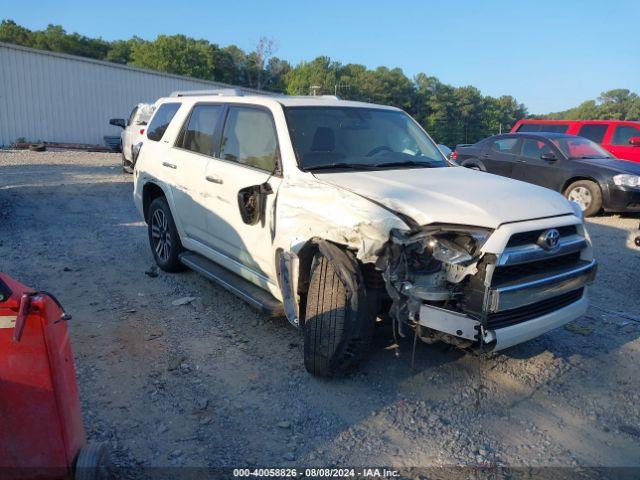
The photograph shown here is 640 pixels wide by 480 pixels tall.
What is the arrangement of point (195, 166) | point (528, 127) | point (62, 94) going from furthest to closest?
1. point (62, 94)
2. point (528, 127)
3. point (195, 166)

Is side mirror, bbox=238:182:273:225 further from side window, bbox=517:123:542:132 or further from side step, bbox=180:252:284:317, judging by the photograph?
side window, bbox=517:123:542:132

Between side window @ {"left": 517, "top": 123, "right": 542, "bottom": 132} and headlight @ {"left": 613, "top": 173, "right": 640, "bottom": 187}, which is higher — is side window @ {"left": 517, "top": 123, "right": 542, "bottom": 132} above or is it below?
above

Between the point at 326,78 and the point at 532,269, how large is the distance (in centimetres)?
5957

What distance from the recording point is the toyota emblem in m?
3.35

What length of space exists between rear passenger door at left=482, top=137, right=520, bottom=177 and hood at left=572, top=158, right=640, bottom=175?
1.34 meters

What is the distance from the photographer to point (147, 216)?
6234 mm

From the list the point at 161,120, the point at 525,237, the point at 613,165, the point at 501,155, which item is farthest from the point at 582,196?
the point at 161,120

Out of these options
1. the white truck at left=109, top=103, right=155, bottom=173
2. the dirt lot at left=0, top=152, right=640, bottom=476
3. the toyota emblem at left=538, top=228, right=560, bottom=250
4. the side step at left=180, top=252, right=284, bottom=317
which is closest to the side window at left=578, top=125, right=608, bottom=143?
the dirt lot at left=0, top=152, right=640, bottom=476

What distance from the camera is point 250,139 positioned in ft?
14.9

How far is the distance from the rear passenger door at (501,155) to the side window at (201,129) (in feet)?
25.0

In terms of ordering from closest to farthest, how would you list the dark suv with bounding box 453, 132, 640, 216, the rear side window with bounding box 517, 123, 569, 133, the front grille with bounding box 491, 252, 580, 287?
the front grille with bounding box 491, 252, 580, 287, the dark suv with bounding box 453, 132, 640, 216, the rear side window with bounding box 517, 123, 569, 133

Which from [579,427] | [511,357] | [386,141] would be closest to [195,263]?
[386,141]

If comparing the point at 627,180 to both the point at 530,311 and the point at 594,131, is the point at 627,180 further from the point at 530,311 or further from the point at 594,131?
the point at 530,311

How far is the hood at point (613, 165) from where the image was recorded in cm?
948
